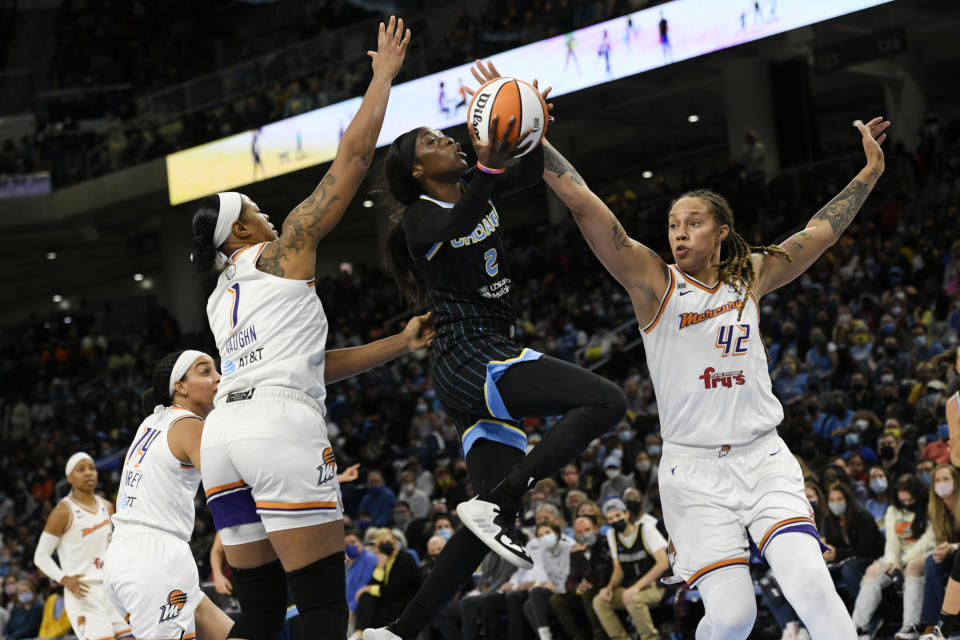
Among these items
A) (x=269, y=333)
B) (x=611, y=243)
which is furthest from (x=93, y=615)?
(x=611, y=243)

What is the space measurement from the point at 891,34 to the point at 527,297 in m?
8.50

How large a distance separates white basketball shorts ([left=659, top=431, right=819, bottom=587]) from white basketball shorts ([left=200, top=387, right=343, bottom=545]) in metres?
1.52

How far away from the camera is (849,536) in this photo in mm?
9609

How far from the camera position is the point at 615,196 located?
25.6 m

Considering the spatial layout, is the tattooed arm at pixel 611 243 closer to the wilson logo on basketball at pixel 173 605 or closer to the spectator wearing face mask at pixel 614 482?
the wilson logo on basketball at pixel 173 605

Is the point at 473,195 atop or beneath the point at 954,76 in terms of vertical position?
beneath

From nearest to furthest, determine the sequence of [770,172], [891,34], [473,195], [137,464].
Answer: [473,195] < [137,464] < [891,34] < [770,172]

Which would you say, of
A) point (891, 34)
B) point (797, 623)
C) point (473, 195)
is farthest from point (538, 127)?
point (891, 34)

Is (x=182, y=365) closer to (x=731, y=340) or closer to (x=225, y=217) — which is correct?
(x=225, y=217)

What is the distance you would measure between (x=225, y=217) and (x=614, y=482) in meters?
8.92

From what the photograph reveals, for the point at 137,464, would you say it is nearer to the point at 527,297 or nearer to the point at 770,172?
the point at 527,297

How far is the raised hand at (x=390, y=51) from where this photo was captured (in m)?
4.56

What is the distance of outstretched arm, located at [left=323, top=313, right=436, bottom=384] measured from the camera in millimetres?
4977

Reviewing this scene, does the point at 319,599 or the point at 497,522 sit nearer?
the point at 319,599
